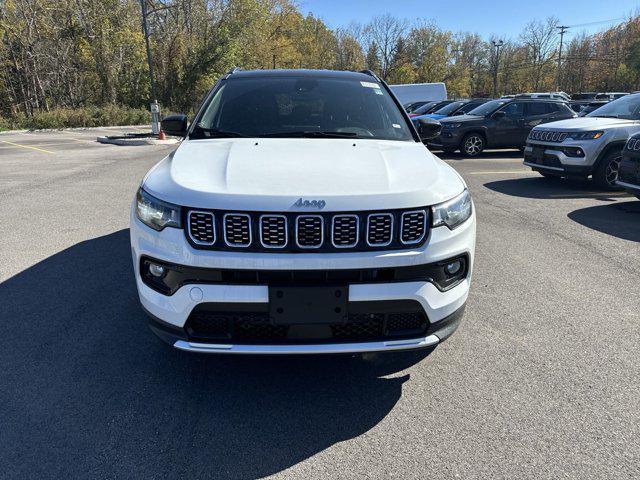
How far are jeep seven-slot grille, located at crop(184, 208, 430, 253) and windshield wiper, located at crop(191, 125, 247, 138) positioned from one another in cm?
130

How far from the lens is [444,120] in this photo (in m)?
14.1

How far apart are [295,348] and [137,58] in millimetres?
39611

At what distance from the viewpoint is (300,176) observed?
2.46 metres

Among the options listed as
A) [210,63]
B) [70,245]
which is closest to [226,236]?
[70,245]

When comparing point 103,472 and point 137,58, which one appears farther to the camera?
point 137,58

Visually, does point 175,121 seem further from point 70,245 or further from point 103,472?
point 103,472

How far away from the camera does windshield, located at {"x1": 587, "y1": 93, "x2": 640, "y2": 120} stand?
8.95m

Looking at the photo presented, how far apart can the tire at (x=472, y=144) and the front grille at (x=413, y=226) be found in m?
12.2

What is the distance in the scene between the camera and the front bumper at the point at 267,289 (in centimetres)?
222

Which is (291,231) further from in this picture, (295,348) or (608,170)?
(608,170)

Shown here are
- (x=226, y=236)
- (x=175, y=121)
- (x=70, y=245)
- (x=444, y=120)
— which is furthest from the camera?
(x=444, y=120)

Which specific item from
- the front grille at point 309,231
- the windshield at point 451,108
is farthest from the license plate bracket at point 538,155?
the front grille at point 309,231

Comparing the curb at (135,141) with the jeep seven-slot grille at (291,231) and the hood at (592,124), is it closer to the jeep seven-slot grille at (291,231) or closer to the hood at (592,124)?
the hood at (592,124)

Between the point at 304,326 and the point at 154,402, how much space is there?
1021 millimetres
